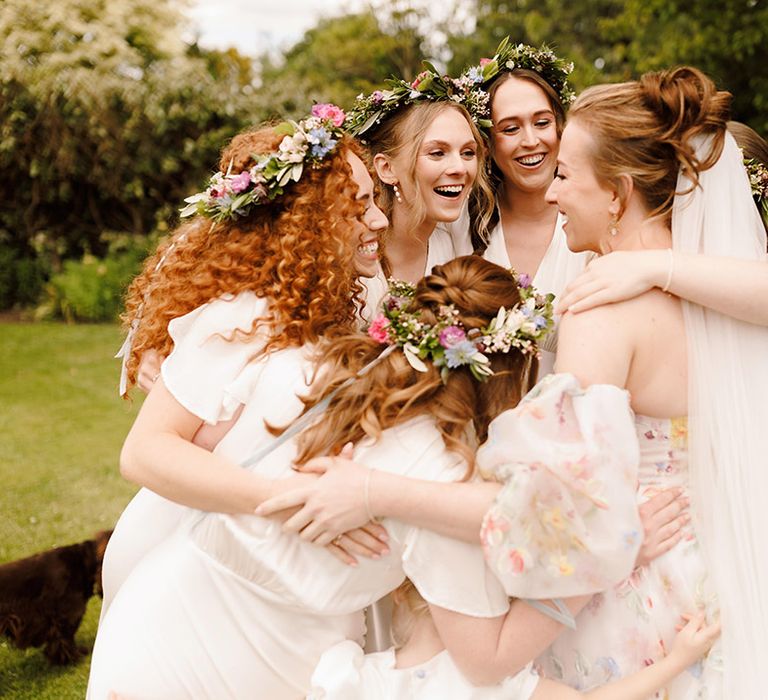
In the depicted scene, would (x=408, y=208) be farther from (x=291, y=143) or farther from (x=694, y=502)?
(x=694, y=502)

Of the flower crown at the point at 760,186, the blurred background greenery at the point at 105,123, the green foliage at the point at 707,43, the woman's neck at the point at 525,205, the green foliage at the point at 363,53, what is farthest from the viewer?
the green foliage at the point at 363,53

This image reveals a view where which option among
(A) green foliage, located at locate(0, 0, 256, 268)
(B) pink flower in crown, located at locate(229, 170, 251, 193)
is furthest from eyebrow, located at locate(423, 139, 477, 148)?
(A) green foliage, located at locate(0, 0, 256, 268)

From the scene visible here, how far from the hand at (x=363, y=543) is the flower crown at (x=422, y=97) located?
7.42 ft

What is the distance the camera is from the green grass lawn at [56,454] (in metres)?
4.52

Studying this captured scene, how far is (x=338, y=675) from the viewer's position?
2352 millimetres

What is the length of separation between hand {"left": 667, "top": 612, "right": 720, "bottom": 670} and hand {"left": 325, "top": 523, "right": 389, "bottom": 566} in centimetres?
82

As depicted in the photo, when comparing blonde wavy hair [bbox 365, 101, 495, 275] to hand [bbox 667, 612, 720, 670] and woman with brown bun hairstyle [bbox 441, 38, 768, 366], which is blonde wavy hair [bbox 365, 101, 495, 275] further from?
hand [bbox 667, 612, 720, 670]

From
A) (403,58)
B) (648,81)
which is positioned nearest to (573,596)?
(648,81)

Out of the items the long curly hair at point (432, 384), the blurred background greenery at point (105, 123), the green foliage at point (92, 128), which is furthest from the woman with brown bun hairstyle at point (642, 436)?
the green foliage at point (92, 128)

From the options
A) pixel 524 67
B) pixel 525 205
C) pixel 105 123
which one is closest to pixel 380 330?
pixel 525 205

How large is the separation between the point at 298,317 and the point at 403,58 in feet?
73.5

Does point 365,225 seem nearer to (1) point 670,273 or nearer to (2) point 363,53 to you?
(1) point 670,273

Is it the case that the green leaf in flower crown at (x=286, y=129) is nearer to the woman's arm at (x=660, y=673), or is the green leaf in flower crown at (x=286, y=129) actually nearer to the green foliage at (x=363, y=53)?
the woman's arm at (x=660, y=673)

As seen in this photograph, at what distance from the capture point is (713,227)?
8.18ft
